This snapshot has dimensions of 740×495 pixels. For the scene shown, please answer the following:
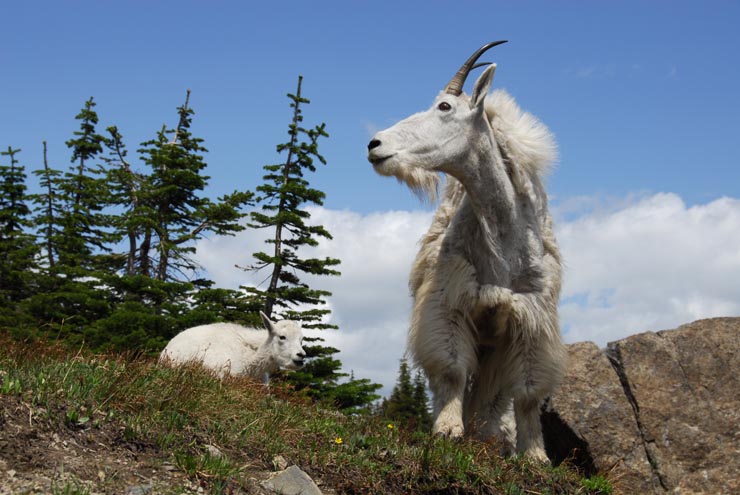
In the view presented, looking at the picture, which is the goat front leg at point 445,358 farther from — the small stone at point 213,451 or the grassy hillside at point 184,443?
the small stone at point 213,451

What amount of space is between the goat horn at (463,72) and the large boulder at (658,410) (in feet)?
14.6

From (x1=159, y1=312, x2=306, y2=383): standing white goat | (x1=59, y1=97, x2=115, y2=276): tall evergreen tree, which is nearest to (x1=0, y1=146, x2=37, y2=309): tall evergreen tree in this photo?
(x1=59, y1=97, x2=115, y2=276): tall evergreen tree

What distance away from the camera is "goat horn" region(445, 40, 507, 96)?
737 centimetres

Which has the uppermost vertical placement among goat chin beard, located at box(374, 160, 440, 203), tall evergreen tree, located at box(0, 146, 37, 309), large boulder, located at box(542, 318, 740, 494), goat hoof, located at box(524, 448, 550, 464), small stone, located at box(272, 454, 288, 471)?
tall evergreen tree, located at box(0, 146, 37, 309)

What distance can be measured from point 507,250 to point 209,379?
3.18 metres

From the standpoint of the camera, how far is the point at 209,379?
21.7 feet

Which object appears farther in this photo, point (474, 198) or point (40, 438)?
point (474, 198)

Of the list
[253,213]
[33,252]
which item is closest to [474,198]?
[253,213]

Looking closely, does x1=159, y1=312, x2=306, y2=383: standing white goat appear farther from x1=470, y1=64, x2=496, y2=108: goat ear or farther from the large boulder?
x1=470, y1=64, x2=496, y2=108: goat ear

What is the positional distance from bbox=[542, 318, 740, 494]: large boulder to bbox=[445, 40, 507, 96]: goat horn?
446cm

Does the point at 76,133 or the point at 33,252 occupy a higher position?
the point at 76,133

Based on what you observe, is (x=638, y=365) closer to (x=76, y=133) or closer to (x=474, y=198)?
(x=474, y=198)

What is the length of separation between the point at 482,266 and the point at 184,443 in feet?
11.6

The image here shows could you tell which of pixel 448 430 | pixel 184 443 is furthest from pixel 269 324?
pixel 184 443
